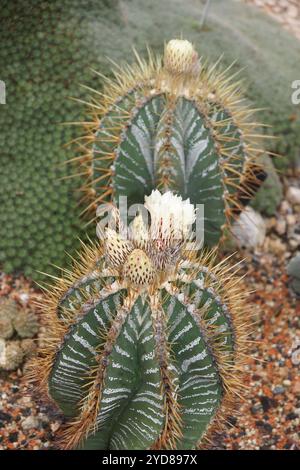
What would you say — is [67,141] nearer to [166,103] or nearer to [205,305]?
[166,103]

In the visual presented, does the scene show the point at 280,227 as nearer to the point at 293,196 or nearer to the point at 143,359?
the point at 293,196

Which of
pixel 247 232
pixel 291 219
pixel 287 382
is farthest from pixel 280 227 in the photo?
pixel 287 382

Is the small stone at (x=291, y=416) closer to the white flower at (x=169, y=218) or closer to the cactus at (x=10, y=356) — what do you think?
the white flower at (x=169, y=218)

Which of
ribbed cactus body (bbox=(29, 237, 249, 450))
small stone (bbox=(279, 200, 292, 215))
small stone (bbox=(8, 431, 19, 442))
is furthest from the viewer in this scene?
small stone (bbox=(279, 200, 292, 215))

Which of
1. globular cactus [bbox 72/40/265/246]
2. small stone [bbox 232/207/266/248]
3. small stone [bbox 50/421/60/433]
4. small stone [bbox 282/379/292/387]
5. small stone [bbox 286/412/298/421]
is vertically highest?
globular cactus [bbox 72/40/265/246]

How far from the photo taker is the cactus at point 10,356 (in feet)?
10.3

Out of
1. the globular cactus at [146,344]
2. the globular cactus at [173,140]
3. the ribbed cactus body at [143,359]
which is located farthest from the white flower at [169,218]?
the globular cactus at [173,140]

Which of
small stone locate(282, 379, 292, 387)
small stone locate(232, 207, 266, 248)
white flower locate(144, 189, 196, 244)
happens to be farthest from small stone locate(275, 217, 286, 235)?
white flower locate(144, 189, 196, 244)

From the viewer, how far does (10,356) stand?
3.16 meters

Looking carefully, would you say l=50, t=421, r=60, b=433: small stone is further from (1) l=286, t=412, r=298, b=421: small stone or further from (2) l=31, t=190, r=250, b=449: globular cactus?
(1) l=286, t=412, r=298, b=421: small stone

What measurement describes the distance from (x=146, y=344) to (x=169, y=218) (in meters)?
0.44

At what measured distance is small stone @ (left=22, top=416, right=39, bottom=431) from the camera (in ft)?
9.79

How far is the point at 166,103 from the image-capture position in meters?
3.21

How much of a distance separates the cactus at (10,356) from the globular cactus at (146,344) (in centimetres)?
46
